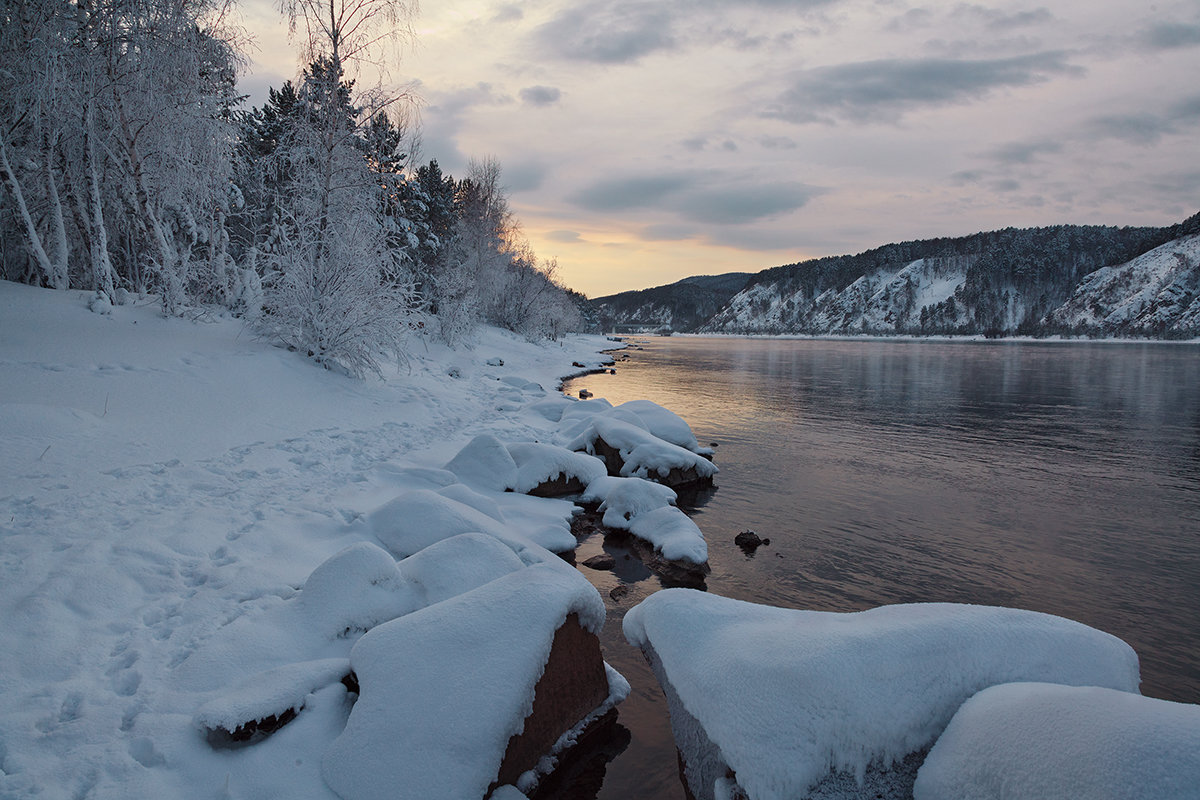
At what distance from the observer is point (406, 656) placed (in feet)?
11.9

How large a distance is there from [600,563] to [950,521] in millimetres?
6272

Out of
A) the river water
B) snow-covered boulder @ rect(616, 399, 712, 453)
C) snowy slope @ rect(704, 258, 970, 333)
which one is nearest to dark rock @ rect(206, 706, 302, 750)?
the river water

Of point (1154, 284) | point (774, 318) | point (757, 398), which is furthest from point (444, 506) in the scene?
point (774, 318)

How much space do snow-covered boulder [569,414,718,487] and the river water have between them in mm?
785

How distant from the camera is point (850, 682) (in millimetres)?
3250

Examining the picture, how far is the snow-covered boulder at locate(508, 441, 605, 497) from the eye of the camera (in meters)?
9.66

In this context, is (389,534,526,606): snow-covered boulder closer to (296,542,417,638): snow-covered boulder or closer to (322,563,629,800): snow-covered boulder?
(296,542,417,638): snow-covered boulder

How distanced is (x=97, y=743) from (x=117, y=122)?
14.7 m

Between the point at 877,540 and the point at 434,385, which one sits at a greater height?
the point at 434,385

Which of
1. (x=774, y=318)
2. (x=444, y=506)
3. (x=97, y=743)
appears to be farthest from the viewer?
(x=774, y=318)

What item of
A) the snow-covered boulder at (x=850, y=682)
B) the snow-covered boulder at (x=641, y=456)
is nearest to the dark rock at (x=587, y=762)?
the snow-covered boulder at (x=850, y=682)

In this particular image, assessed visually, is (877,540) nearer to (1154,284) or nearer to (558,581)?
(558,581)

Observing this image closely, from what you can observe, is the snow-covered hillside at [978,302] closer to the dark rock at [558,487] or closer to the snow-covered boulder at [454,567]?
the dark rock at [558,487]

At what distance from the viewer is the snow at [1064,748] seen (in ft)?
7.20
